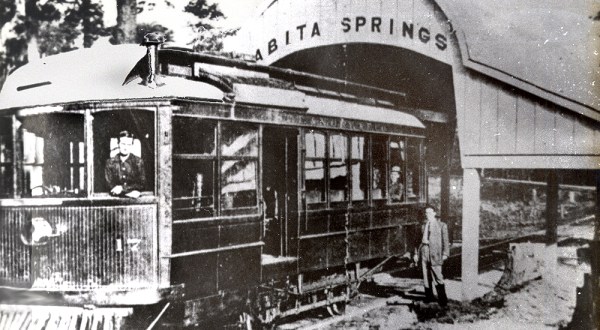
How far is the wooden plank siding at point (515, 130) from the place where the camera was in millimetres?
4090

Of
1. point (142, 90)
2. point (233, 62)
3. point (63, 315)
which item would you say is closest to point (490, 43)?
point (233, 62)

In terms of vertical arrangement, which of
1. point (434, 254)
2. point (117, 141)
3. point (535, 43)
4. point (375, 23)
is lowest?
point (434, 254)

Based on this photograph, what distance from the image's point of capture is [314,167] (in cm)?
467

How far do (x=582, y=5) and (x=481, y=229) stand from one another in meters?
2.04

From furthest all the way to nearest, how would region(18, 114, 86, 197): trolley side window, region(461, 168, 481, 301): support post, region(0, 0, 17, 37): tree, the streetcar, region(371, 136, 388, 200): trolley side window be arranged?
1. region(371, 136, 388, 200): trolley side window
2. region(461, 168, 481, 301): support post
3. region(18, 114, 86, 197): trolley side window
4. region(0, 0, 17, 37): tree
5. the streetcar

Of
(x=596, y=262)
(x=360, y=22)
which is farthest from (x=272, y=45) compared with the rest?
(x=596, y=262)

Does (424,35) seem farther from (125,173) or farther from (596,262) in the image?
(125,173)

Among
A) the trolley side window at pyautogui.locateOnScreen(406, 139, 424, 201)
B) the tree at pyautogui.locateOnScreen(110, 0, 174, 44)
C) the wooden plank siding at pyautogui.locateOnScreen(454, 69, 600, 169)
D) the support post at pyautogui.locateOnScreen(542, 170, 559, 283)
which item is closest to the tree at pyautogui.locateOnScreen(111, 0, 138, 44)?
the tree at pyautogui.locateOnScreen(110, 0, 174, 44)

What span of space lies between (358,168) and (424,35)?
1.38m

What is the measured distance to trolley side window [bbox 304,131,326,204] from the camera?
463cm

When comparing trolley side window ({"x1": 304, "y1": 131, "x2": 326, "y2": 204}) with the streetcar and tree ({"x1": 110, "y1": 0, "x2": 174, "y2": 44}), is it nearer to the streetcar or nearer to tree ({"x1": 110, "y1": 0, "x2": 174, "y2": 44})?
the streetcar

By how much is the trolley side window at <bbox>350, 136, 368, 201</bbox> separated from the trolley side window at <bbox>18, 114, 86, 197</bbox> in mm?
2376

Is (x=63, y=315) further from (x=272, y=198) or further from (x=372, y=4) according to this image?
(x=372, y=4)

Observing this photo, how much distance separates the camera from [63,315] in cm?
357
